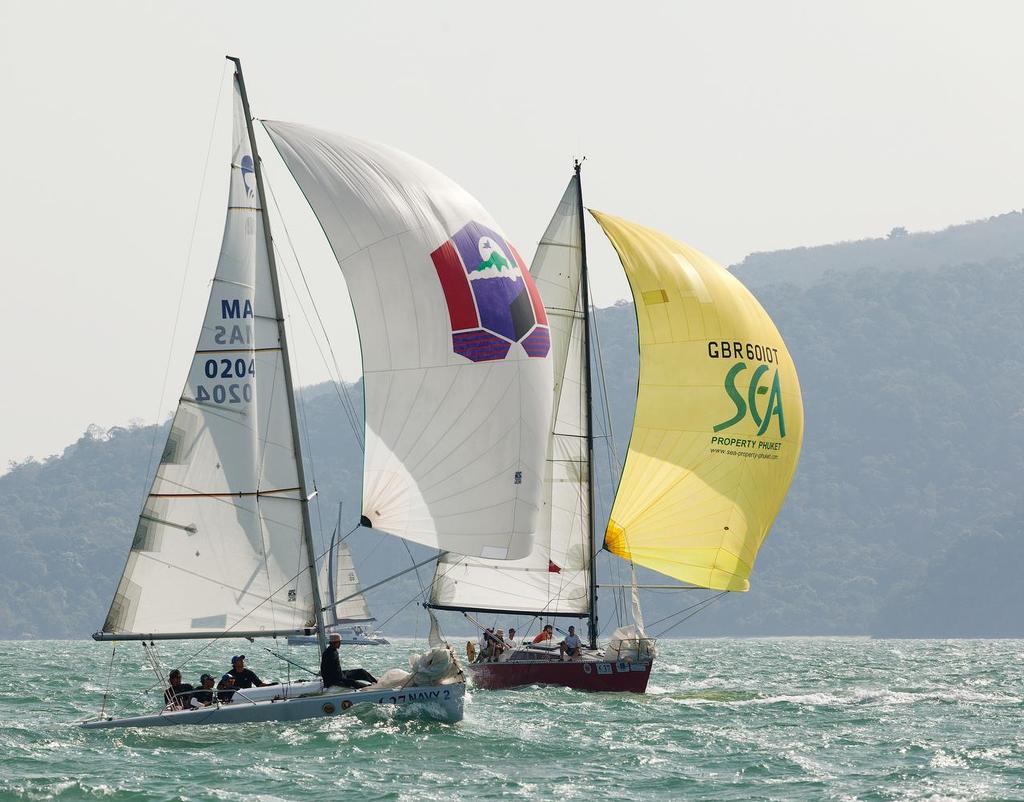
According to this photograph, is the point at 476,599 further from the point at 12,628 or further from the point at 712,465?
the point at 12,628

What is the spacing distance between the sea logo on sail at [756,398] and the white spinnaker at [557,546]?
331cm

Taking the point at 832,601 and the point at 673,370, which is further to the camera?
the point at 832,601

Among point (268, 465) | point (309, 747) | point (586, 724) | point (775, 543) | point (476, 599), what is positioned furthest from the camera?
point (775, 543)

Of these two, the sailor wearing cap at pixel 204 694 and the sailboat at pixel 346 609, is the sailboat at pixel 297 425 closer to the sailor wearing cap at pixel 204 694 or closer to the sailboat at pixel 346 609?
the sailor wearing cap at pixel 204 694

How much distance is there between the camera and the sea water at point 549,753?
18.1 meters

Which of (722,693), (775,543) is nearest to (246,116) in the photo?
(722,693)

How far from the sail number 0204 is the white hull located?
399 centimetres

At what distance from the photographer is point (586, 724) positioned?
24859 millimetres

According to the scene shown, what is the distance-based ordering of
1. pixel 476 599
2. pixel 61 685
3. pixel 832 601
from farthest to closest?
pixel 832 601 < pixel 61 685 < pixel 476 599

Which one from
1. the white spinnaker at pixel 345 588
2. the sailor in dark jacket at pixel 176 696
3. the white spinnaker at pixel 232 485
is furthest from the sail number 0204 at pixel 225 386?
the white spinnaker at pixel 345 588

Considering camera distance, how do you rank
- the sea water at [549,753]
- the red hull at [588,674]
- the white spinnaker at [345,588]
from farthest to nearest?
the white spinnaker at [345,588] < the red hull at [588,674] < the sea water at [549,753]

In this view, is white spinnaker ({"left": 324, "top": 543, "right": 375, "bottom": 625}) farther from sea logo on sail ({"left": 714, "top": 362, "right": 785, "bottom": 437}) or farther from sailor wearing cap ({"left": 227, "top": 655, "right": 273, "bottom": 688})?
sailor wearing cap ({"left": 227, "top": 655, "right": 273, "bottom": 688})

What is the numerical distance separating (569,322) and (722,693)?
8.39 metres

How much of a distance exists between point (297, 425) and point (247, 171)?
356 cm
